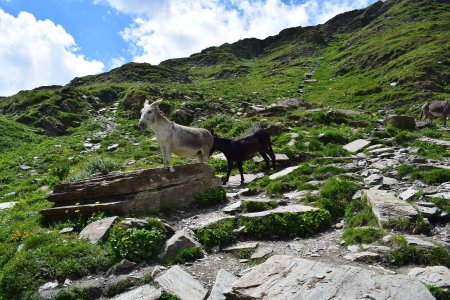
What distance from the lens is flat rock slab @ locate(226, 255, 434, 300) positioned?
6516 millimetres

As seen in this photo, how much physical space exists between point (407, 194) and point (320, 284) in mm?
5978

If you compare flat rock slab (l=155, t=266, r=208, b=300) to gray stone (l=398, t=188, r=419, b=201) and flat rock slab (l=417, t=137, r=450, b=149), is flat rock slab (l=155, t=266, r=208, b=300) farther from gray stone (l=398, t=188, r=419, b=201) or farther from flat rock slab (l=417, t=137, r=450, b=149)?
flat rock slab (l=417, t=137, r=450, b=149)

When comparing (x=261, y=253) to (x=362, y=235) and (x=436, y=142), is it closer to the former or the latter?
(x=362, y=235)

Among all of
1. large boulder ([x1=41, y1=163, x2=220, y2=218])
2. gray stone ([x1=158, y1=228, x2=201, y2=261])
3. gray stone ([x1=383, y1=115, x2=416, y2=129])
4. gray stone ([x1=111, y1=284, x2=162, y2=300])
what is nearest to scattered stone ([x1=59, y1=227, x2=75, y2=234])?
large boulder ([x1=41, y1=163, x2=220, y2=218])

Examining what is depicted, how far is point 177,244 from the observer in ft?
31.8

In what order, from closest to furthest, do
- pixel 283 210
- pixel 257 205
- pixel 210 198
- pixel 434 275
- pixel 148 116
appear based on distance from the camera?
pixel 434 275
pixel 283 210
pixel 257 205
pixel 210 198
pixel 148 116

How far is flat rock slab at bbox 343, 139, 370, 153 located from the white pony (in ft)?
22.8

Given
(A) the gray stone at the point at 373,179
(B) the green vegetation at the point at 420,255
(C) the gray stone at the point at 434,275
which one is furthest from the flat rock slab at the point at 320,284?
(A) the gray stone at the point at 373,179

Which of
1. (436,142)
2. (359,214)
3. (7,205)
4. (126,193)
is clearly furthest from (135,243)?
(436,142)

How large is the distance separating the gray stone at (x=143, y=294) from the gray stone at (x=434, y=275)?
4859 mm

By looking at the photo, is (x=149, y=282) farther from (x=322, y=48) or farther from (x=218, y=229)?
(x=322, y=48)

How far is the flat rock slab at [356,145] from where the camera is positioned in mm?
18594

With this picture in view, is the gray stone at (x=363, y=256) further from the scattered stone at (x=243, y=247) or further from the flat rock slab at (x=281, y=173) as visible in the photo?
the flat rock slab at (x=281, y=173)

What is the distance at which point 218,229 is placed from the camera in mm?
10562
